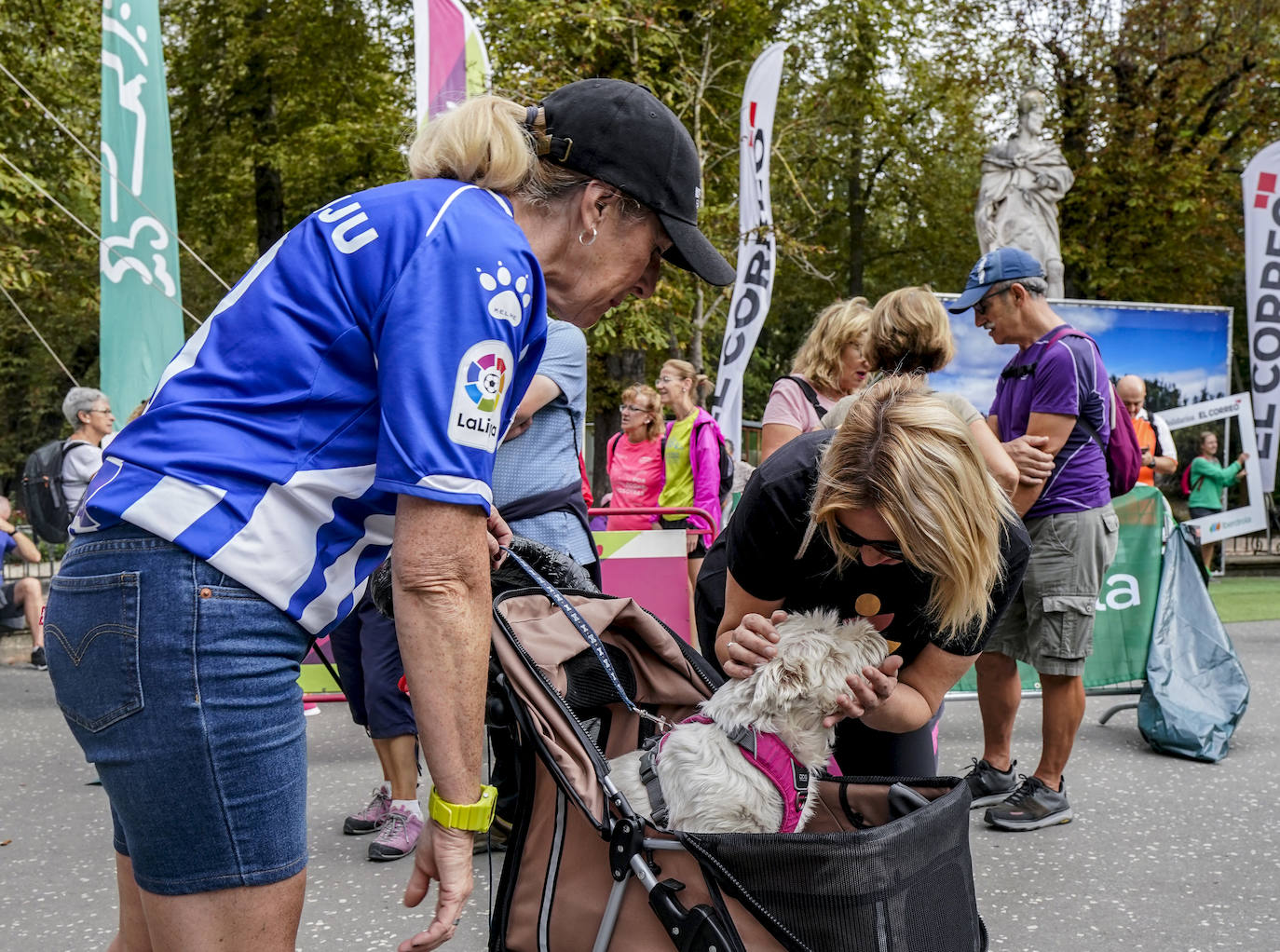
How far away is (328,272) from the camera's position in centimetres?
157

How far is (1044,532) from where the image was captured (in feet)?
14.6

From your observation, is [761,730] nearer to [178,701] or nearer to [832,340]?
[178,701]

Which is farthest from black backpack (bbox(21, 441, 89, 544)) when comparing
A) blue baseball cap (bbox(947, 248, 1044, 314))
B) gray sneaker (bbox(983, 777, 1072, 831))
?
gray sneaker (bbox(983, 777, 1072, 831))

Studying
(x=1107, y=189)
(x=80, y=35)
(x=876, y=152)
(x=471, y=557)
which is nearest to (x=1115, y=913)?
(x=471, y=557)

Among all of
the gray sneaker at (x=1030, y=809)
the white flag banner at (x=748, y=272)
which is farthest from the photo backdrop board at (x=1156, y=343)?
the gray sneaker at (x=1030, y=809)

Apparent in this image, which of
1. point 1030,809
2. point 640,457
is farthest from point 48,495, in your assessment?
point 1030,809

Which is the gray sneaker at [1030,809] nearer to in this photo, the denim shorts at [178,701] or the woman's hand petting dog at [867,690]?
the woman's hand petting dog at [867,690]

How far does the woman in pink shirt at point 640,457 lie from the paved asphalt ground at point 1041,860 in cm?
306

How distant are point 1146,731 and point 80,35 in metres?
14.7

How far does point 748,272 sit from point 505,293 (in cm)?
747

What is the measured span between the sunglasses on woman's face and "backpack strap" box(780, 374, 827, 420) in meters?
2.08

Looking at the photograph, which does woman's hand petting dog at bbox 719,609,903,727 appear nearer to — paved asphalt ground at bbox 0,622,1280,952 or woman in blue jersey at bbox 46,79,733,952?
woman in blue jersey at bbox 46,79,733,952

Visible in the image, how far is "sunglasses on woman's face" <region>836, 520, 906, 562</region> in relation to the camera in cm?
226

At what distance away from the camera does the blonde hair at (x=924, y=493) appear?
2.14 metres
